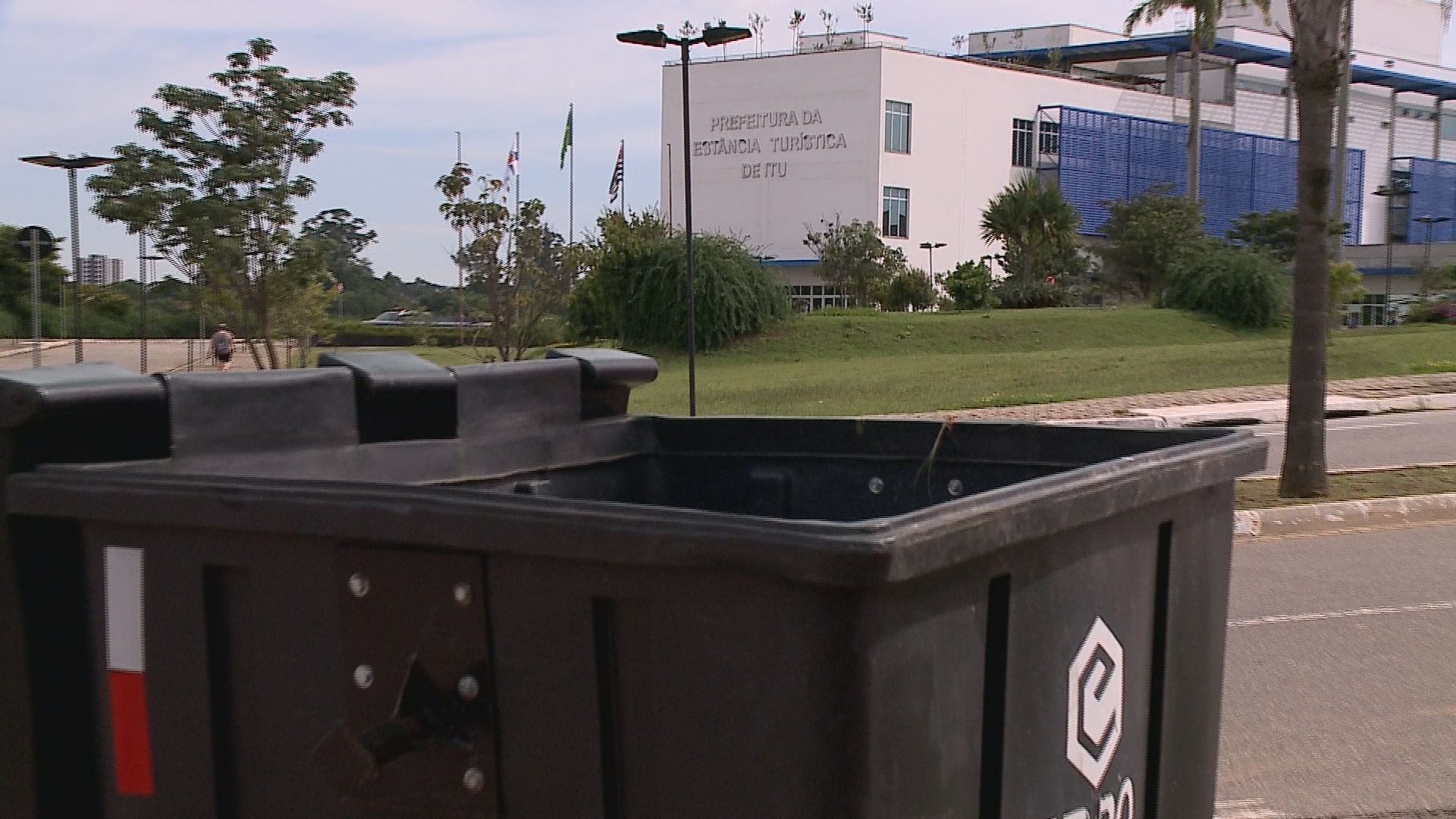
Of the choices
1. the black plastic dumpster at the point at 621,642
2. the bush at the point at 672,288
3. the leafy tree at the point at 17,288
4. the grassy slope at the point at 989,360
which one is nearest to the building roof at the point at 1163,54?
the grassy slope at the point at 989,360

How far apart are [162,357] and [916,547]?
50.2 meters

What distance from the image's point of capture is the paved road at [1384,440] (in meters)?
14.9

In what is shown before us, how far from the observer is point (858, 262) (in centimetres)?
6506

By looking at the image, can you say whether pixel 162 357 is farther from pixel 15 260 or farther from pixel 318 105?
pixel 318 105

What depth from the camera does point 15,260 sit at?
50125 millimetres

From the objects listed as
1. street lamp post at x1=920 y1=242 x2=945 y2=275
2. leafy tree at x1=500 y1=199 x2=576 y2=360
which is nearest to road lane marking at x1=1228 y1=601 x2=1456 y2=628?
leafy tree at x1=500 y1=199 x2=576 y2=360

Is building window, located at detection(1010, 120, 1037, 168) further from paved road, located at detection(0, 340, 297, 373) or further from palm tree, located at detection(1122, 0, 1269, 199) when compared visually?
paved road, located at detection(0, 340, 297, 373)

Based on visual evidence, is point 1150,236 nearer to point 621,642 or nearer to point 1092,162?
point 1092,162

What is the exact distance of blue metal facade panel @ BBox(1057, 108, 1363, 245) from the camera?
273 ft

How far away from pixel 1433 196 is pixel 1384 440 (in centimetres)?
9754

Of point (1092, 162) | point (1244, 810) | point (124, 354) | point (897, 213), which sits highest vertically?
point (1092, 162)

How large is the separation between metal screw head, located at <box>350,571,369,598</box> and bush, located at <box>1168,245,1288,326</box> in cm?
4471

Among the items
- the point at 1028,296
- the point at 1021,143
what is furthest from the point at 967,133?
the point at 1028,296

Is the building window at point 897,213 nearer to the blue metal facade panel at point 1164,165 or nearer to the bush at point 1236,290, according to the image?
the blue metal facade panel at point 1164,165
